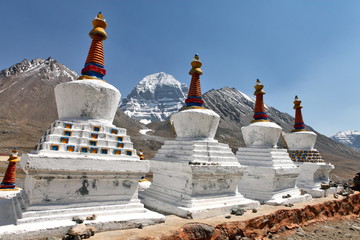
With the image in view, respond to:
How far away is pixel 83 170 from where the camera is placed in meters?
4.98

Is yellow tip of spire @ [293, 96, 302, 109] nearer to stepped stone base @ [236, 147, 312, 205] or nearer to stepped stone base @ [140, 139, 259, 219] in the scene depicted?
stepped stone base @ [236, 147, 312, 205]

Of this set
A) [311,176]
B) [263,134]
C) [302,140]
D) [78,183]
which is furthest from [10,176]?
[302,140]

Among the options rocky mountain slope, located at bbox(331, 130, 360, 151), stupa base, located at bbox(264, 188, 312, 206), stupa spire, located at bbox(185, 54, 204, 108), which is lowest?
stupa base, located at bbox(264, 188, 312, 206)

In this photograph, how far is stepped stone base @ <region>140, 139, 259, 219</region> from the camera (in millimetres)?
6406

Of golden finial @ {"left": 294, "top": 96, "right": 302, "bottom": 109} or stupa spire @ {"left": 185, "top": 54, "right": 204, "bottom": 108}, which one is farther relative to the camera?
golden finial @ {"left": 294, "top": 96, "right": 302, "bottom": 109}

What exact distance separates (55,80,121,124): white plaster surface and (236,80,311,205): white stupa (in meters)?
6.03

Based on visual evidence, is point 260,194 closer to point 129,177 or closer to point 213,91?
point 129,177

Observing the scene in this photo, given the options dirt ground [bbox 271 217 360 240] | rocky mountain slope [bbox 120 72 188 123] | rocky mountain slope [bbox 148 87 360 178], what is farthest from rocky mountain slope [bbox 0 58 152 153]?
rocky mountain slope [bbox 120 72 188 123]

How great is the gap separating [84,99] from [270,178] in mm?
6860

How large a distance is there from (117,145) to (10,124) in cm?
4749

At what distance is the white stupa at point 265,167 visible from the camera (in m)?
8.78

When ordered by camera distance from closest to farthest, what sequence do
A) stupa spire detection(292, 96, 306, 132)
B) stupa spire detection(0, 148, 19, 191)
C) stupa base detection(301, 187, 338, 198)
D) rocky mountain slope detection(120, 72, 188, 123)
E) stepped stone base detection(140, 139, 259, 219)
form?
stepped stone base detection(140, 139, 259, 219)
stupa spire detection(0, 148, 19, 191)
stupa base detection(301, 187, 338, 198)
stupa spire detection(292, 96, 306, 132)
rocky mountain slope detection(120, 72, 188, 123)

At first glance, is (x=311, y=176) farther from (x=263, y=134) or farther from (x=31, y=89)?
(x=31, y=89)

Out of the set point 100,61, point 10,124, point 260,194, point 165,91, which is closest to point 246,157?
point 260,194
